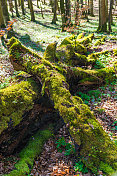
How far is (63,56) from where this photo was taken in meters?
7.57

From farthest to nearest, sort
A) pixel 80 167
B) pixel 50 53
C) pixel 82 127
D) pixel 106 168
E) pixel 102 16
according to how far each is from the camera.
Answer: pixel 102 16
pixel 50 53
pixel 82 127
pixel 80 167
pixel 106 168

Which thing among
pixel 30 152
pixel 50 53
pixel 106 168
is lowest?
pixel 30 152

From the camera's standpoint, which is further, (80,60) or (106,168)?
(80,60)

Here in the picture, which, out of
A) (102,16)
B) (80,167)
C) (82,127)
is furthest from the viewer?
(102,16)

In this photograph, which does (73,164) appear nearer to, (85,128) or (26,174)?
(85,128)

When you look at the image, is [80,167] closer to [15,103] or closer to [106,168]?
[106,168]

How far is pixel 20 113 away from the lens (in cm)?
420

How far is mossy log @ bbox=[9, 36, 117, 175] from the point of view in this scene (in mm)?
3553

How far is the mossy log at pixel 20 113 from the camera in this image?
155 inches

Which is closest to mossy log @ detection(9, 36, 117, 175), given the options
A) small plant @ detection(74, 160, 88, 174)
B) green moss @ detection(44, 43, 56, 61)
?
small plant @ detection(74, 160, 88, 174)

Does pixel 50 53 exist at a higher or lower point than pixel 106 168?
higher

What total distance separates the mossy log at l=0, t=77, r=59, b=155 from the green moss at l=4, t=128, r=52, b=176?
25 cm

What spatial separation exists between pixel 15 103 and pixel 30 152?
159 cm

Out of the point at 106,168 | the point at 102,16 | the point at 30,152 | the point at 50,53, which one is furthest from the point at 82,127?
the point at 102,16
